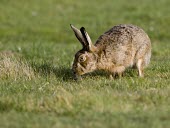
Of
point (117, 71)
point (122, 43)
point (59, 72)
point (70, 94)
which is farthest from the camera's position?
point (59, 72)

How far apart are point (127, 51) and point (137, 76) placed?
1.94 ft

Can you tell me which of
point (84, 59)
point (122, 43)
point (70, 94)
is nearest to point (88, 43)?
point (84, 59)

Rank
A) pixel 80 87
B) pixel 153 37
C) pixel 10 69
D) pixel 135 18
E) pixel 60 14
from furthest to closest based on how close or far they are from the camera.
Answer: pixel 60 14 → pixel 135 18 → pixel 153 37 → pixel 10 69 → pixel 80 87

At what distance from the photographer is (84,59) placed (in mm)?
10312

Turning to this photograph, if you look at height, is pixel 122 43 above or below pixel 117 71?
above

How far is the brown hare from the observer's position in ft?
33.9

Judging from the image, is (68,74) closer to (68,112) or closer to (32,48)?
(68,112)

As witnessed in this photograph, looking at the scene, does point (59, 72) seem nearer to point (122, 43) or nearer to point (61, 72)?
point (61, 72)

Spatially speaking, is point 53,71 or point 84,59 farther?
point 53,71

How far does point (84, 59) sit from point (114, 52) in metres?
0.80

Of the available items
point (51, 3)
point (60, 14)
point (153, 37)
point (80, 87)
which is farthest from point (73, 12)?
point (80, 87)

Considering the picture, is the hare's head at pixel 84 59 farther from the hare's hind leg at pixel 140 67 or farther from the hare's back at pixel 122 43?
the hare's hind leg at pixel 140 67

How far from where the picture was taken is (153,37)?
20781mm

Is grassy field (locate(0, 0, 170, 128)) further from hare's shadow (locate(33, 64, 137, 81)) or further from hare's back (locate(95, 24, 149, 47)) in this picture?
hare's back (locate(95, 24, 149, 47))
